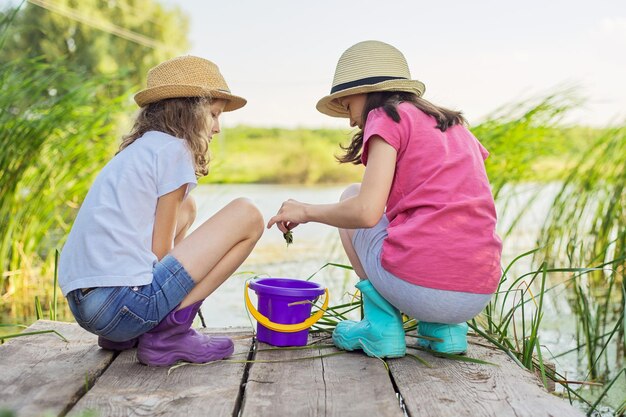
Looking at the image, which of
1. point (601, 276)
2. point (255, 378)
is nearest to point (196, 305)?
point (255, 378)

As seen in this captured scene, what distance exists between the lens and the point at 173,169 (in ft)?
6.16

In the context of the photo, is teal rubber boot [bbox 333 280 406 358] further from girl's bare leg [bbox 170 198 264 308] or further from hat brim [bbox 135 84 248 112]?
hat brim [bbox 135 84 248 112]

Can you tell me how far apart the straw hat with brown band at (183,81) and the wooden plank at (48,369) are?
29.6 inches

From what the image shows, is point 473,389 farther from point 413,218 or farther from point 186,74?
point 186,74

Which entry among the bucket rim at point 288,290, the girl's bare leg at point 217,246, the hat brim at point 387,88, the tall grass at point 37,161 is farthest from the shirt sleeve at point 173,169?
the tall grass at point 37,161

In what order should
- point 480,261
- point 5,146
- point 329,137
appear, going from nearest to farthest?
point 480,261, point 5,146, point 329,137

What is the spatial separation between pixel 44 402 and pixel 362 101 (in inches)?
46.7

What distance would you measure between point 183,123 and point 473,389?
1.05m

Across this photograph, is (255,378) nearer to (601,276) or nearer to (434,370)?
(434,370)

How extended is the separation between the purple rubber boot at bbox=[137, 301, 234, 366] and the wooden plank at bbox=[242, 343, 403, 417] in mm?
154

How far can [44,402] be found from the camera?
1.61 meters

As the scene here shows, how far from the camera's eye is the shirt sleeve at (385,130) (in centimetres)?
188

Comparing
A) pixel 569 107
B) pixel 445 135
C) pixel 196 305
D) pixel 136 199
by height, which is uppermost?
pixel 569 107

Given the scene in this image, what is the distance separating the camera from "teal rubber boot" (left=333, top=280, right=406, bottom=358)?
195 cm
